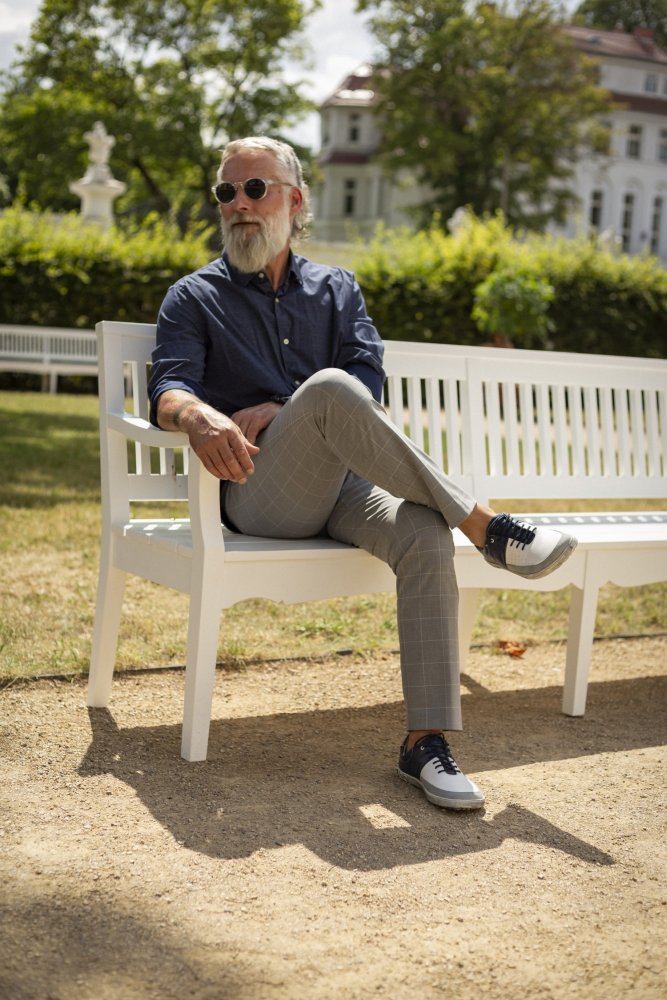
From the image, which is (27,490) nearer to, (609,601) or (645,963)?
(609,601)

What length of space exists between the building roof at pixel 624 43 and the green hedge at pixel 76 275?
42.1 m

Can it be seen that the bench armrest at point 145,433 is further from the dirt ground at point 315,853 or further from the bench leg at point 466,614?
the bench leg at point 466,614

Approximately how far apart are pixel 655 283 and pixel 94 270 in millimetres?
9498

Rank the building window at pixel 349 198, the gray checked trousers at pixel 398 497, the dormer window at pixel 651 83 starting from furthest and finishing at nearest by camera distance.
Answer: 1. the building window at pixel 349 198
2. the dormer window at pixel 651 83
3. the gray checked trousers at pixel 398 497

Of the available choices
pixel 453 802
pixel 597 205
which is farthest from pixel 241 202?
pixel 597 205

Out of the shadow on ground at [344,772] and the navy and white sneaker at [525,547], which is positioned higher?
the navy and white sneaker at [525,547]

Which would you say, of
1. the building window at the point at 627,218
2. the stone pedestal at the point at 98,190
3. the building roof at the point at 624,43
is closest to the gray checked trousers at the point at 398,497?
the stone pedestal at the point at 98,190

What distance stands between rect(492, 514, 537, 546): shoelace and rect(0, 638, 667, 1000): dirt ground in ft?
2.15

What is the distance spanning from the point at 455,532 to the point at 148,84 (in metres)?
34.8

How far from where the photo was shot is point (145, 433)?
9.96ft

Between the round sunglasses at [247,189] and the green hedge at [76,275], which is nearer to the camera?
the round sunglasses at [247,189]

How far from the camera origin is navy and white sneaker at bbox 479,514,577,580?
9.75ft

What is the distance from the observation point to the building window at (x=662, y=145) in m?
58.4

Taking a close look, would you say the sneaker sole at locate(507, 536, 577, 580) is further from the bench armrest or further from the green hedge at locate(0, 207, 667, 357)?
the green hedge at locate(0, 207, 667, 357)
